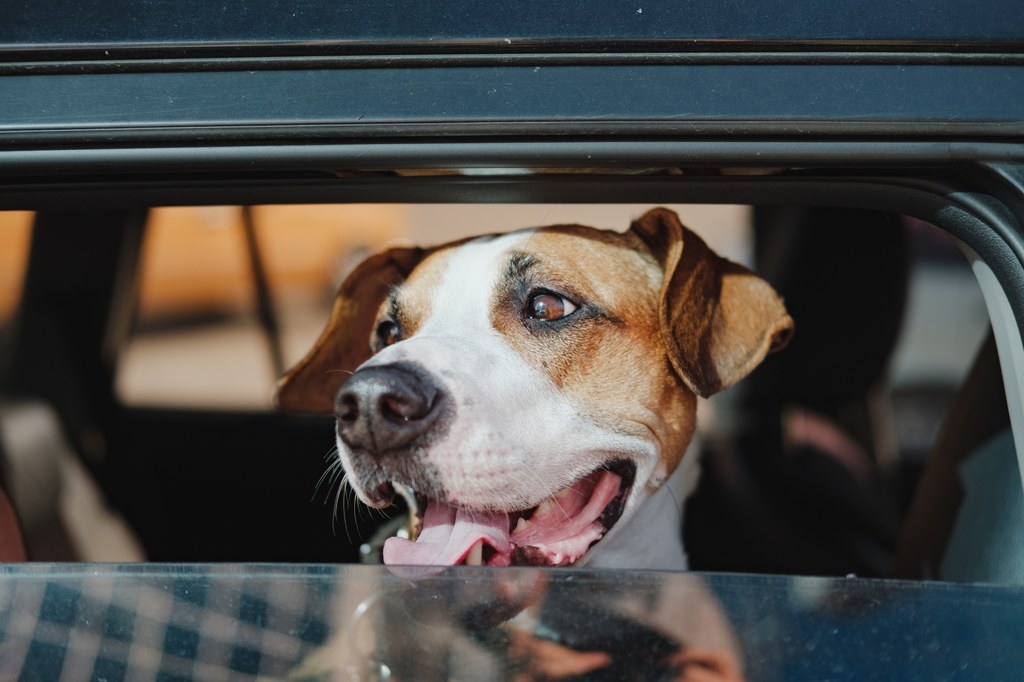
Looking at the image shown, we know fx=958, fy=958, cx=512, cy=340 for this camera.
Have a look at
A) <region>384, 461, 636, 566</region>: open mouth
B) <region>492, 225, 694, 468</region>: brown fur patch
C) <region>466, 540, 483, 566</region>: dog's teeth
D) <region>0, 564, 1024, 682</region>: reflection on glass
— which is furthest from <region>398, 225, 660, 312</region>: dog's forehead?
<region>0, 564, 1024, 682</region>: reflection on glass

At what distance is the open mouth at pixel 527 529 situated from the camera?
5.25 feet

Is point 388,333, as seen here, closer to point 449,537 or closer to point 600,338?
point 600,338

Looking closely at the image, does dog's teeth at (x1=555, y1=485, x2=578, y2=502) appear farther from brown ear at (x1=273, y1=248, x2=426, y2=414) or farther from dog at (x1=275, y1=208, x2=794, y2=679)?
brown ear at (x1=273, y1=248, x2=426, y2=414)

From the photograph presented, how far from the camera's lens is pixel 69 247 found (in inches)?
129

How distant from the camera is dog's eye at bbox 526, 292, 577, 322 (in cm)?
191

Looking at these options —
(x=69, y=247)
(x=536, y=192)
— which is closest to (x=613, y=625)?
(x=536, y=192)

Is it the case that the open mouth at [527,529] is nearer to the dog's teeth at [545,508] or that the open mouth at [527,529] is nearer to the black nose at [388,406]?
the dog's teeth at [545,508]

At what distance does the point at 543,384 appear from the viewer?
1757 millimetres

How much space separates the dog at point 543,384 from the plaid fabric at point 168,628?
47 centimetres

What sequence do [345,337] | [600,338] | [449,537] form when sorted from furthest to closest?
[345,337] < [600,338] < [449,537]

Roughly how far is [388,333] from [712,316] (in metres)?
0.72

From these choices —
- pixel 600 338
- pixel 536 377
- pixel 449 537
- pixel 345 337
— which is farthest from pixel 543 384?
pixel 345 337

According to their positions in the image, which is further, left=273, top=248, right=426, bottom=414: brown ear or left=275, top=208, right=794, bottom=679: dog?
left=273, top=248, right=426, bottom=414: brown ear

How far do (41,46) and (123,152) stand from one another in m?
0.15
